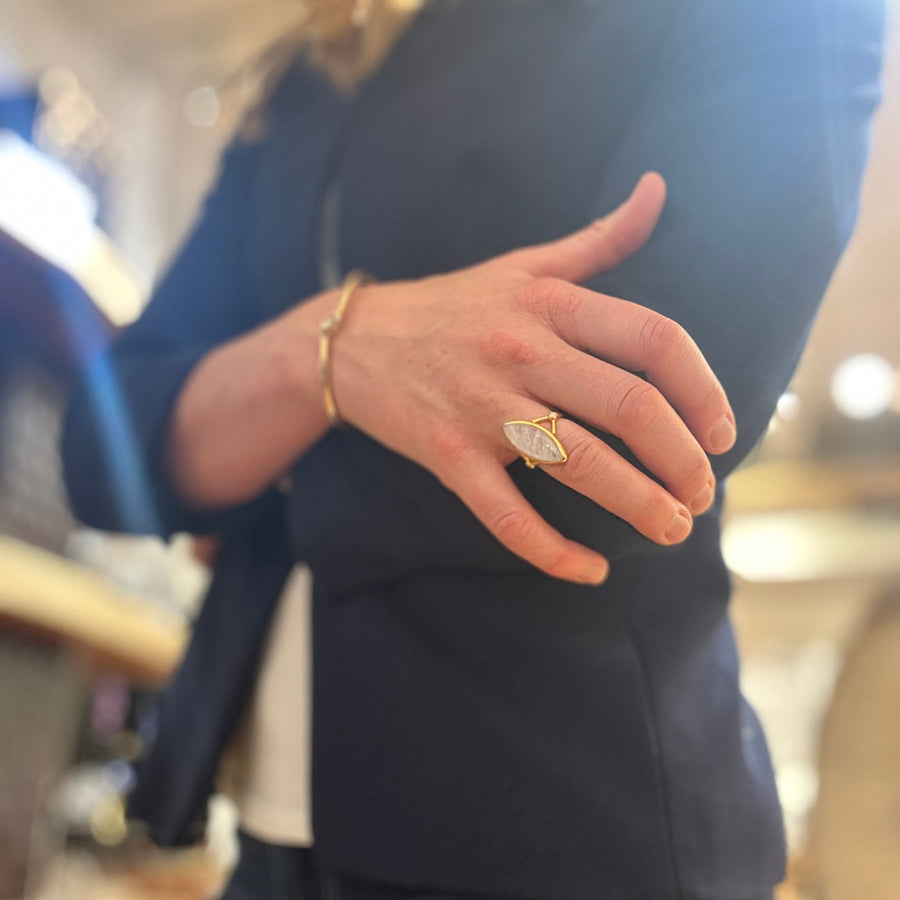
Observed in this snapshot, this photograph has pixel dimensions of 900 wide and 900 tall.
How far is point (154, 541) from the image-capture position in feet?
2.07

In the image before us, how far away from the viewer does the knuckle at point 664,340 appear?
9.5 inches

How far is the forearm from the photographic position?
410 mm

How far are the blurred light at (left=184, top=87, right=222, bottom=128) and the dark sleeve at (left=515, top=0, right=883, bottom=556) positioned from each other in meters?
2.07

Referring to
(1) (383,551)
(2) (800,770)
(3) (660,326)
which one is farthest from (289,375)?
(2) (800,770)

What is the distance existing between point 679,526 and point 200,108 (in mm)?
2493

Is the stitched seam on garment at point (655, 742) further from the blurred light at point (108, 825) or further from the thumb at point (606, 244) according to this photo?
the blurred light at point (108, 825)

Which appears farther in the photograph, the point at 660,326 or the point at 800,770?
the point at 800,770

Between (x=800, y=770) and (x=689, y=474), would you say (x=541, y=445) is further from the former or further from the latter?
(x=800, y=770)

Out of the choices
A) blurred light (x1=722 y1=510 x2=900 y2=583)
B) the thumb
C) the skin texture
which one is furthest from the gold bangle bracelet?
blurred light (x1=722 y1=510 x2=900 y2=583)

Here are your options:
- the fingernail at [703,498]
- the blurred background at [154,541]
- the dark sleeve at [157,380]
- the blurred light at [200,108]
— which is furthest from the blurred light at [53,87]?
the fingernail at [703,498]

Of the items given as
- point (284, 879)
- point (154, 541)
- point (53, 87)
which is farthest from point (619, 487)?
point (53, 87)

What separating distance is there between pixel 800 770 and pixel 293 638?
0.96ft

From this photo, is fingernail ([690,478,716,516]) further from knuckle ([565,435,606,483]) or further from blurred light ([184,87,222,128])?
blurred light ([184,87,222,128])

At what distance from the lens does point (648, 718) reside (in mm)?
316
